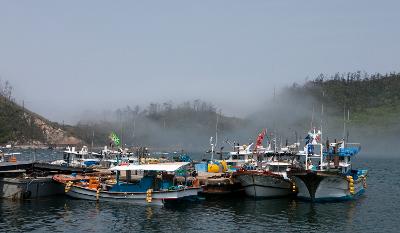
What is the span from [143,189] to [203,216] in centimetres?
789

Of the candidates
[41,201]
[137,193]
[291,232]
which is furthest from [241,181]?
[41,201]

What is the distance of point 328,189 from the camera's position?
2143 inches

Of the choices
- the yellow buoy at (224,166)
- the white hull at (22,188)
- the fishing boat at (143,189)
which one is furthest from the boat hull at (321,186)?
the white hull at (22,188)

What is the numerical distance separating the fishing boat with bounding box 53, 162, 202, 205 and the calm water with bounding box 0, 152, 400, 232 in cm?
99

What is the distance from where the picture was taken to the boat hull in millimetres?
53094

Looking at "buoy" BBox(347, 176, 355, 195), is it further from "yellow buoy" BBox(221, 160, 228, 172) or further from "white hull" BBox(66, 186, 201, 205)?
"yellow buoy" BBox(221, 160, 228, 172)

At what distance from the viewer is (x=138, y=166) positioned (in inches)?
2012

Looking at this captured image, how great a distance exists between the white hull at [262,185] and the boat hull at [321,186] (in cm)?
195

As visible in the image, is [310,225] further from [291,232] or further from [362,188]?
[362,188]

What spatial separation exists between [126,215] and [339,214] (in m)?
21.0

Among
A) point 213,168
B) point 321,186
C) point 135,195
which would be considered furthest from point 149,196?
point 213,168

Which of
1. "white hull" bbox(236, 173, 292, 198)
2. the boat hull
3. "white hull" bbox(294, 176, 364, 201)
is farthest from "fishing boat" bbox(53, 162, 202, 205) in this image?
"white hull" bbox(294, 176, 364, 201)

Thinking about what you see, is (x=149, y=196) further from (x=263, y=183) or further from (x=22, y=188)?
(x=22, y=188)

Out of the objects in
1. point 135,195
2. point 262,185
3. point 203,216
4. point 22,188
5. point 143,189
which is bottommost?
point 203,216
